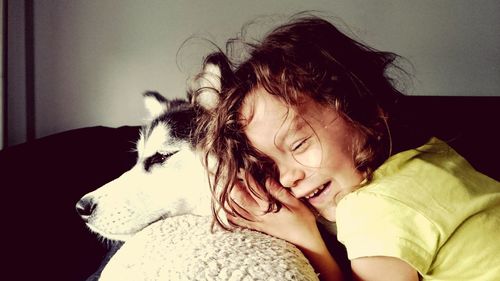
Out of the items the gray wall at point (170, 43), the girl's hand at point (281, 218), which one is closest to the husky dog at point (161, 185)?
the girl's hand at point (281, 218)

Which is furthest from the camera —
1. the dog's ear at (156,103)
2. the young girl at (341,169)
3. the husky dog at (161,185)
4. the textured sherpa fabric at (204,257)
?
the dog's ear at (156,103)

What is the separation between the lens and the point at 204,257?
527 mm

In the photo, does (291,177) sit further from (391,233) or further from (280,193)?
(391,233)

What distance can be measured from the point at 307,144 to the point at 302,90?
0.33 feet

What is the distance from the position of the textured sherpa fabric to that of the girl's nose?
139 millimetres

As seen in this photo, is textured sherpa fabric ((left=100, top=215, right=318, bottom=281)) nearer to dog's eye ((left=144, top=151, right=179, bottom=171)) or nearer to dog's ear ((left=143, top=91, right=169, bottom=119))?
dog's eye ((left=144, top=151, right=179, bottom=171))

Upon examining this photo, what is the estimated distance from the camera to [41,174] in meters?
1.11

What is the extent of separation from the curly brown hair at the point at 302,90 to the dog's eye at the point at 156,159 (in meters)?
0.14

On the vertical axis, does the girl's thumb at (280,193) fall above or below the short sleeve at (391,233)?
below

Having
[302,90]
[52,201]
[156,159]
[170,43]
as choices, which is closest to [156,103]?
[156,159]

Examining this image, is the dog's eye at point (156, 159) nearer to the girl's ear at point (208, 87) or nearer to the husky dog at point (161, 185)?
the husky dog at point (161, 185)

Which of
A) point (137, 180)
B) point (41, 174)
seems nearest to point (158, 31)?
point (41, 174)

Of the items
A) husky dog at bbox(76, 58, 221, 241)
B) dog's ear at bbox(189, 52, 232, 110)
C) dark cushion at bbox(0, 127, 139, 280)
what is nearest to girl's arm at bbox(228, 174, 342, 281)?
husky dog at bbox(76, 58, 221, 241)

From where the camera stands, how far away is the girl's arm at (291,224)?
2.20 feet
